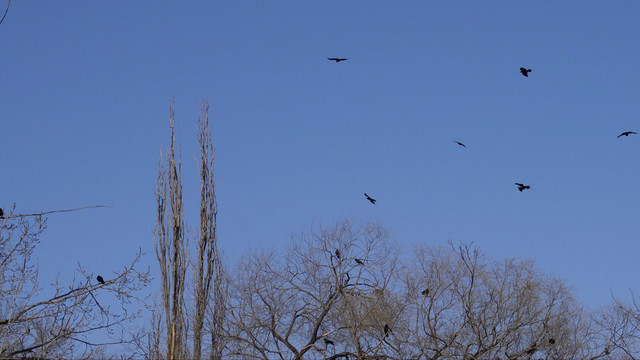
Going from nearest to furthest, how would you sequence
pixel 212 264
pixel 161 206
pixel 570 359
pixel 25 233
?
pixel 25 233 → pixel 161 206 → pixel 212 264 → pixel 570 359

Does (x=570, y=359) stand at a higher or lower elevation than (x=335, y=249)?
lower

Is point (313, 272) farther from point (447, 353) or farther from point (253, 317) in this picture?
point (447, 353)

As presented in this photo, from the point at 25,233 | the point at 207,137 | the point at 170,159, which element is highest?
the point at 207,137

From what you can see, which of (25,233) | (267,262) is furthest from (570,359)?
(25,233)

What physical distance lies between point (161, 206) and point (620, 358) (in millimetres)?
15848

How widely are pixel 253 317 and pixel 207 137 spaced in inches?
308

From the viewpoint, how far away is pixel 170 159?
35.1 feet

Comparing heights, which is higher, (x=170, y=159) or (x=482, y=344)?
(x=170, y=159)

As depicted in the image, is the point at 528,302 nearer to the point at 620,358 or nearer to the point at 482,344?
the point at 482,344

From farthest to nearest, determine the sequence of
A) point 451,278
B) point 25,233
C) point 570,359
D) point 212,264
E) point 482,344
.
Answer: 1. point 570,359
2. point 451,278
3. point 482,344
4. point 212,264
5. point 25,233

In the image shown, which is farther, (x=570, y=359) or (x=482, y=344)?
(x=570, y=359)

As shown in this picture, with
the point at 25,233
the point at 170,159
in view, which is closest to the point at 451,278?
the point at 170,159

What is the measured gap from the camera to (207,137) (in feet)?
42.2

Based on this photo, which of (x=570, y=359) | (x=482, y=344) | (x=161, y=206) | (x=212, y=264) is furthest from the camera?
(x=570, y=359)
